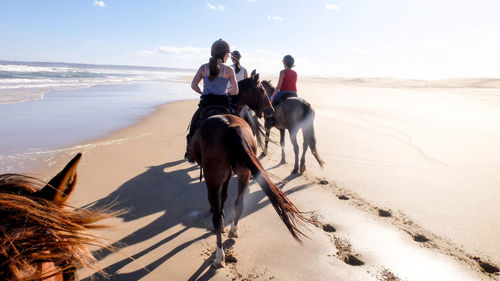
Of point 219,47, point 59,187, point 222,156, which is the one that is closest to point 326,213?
point 222,156

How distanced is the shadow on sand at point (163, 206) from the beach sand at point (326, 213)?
0.06ft

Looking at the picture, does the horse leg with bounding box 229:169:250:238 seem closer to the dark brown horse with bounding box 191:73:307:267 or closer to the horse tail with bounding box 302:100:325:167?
the dark brown horse with bounding box 191:73:307:267

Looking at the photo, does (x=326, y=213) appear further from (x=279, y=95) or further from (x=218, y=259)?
(x=279, y=95)

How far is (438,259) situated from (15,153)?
317 inches

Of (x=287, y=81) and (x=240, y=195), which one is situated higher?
(x=287, y=81)

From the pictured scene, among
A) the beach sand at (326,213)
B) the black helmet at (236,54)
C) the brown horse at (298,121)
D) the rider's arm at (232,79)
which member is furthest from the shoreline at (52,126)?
the brown horse at (298,121)

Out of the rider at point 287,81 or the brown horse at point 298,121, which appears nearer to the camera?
the brown horse at point 298,121

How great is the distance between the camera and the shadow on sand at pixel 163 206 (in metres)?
3.10

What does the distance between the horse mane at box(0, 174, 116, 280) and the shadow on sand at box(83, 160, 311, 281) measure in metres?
2.23

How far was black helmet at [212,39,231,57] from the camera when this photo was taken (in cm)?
407

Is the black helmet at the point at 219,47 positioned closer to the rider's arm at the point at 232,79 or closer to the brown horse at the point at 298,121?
the rider's arm at the point at 232,79

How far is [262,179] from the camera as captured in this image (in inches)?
105

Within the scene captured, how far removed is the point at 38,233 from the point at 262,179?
203 cm

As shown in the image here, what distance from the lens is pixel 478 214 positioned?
4066 mm
